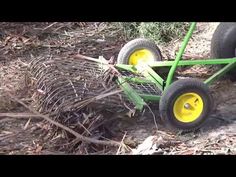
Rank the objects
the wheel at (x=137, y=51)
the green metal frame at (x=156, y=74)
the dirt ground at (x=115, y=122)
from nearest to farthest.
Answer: the dirt ground at (x=115, y=122) < the green metal frame at (x=156, y=74) < the wheel at (x=137, y=51)

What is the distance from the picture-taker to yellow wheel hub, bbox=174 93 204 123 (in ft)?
13.4

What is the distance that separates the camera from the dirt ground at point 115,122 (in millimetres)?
3924

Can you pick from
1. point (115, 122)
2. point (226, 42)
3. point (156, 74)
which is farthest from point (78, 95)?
point (226, 42)

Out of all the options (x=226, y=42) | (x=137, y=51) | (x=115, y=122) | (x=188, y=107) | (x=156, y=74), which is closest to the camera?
(x=188, y=107)

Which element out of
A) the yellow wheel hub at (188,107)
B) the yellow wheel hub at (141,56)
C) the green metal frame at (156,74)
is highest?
the yellow wheel hub at (141,56)

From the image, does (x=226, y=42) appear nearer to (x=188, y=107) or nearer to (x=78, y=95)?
(x=188, y=107)

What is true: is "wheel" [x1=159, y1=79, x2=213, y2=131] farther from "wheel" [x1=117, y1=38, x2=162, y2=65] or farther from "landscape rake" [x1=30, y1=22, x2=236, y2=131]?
"wheel" [x1=117, y1=38, x2=162, y2=65]

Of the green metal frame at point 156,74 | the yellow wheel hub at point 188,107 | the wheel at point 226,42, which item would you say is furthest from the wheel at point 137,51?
the yellow wheel hub at point 188,107

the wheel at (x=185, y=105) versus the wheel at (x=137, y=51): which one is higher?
the wheel at (x=137, y=51)

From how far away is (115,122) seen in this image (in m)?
4.23

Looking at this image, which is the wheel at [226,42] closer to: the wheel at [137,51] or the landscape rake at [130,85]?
the landscape rake at [130,85]

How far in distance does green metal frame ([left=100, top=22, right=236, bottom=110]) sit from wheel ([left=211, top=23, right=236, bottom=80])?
1.35 ft

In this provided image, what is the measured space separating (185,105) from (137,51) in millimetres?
1194

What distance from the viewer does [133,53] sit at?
16.8 ft
